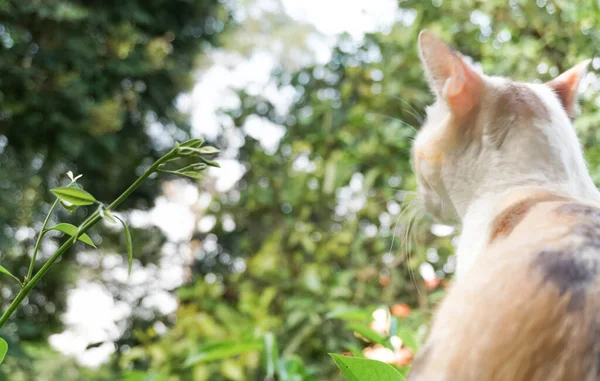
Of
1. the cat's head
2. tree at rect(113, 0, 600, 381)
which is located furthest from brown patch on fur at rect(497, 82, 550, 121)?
tree at rect(113, 0, 600, 381)

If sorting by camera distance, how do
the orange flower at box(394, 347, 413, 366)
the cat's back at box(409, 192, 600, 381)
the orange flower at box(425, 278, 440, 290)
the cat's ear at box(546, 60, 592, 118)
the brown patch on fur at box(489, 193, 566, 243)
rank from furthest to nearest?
the orange flower at box(425, 278, 440, 290) → the orange flower at box(394, 347, 413, 366) → the cat's ear at box(546, 60, 592, 118) → the brown patch on fur at box(489, 193, 566, 243) → the cat's back at box(409, 192, 600, 381)

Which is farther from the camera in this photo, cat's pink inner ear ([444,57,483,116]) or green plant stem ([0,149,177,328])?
cat's pink inner ear ([444,57,483,116])

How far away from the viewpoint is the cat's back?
0.25 metres

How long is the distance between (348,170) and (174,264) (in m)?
0.60

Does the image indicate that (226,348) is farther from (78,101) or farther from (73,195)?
(78,101)

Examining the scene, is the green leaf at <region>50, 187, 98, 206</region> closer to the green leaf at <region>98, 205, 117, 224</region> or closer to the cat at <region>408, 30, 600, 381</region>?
the green leaf at <region>98, 205, 117, 224</region>

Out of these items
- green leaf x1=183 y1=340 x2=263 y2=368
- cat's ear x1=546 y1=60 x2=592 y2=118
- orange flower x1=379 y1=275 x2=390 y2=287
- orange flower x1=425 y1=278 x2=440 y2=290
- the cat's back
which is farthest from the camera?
orange flower x1=379 y1=275 x2=390 y2=287

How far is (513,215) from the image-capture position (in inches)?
14.4

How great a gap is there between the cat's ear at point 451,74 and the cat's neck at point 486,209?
0.08 meters

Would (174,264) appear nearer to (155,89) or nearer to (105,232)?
(105,232)

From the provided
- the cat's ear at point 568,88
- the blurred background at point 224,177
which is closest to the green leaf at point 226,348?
the blurred background at point 224,177

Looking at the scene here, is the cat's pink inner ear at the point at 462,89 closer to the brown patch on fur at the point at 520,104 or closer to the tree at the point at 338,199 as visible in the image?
the brown patch on fur at the point at 520,104

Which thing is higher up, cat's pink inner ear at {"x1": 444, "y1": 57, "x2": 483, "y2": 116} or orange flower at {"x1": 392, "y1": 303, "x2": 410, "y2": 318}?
cat's pink inner ear at {"x1": 444, "y1": 57, "x2": 483, "y2": 116}

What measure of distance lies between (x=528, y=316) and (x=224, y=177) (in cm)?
120
